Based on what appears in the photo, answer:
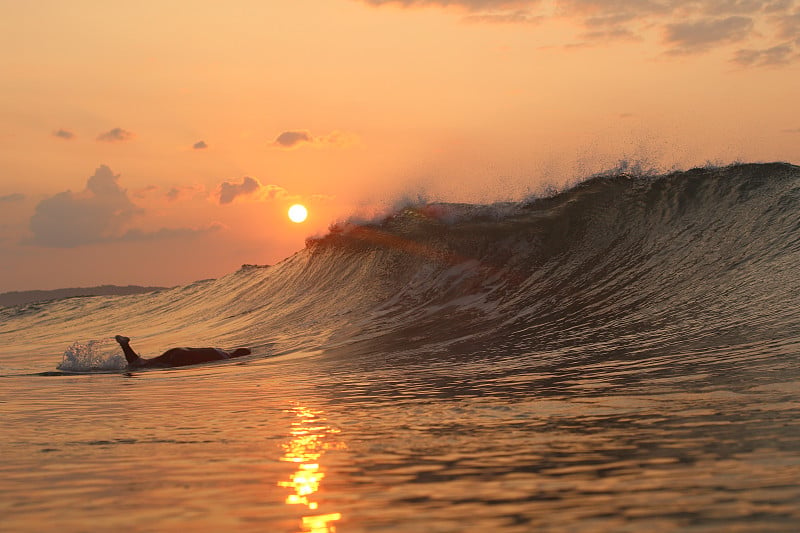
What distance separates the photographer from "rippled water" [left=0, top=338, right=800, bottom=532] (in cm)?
357

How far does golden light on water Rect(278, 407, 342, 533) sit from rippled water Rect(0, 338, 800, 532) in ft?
0.06

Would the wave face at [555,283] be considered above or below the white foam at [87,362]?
above

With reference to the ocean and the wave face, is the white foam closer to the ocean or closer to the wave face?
the ocean

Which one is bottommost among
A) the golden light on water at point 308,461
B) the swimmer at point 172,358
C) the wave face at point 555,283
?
the golden light on water at point 308,461

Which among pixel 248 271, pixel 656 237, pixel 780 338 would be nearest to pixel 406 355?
pixel 780 338

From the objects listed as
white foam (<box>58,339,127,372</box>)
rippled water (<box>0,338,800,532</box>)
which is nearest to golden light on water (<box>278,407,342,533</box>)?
rippled water (<box>0,338,800,532</box>)

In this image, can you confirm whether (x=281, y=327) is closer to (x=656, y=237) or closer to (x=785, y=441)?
(x=656, y=237)

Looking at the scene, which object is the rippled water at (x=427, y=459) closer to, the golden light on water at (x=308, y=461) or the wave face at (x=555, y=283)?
the golden light on water at (x=308, y=461)

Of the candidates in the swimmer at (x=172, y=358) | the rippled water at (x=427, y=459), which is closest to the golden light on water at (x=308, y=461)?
the rippled water at (x=427, y=459)

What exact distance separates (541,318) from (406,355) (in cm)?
334

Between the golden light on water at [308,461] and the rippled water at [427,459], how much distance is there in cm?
2

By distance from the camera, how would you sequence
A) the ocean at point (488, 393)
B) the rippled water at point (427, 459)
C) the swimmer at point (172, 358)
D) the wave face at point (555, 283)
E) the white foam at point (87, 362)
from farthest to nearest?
the white foam at point (87, 362)
the swimmer at point (172, 358)
the wave face at point (555, 283)
the ocean at point (488, 393)
the rippled water at point (427, 459)

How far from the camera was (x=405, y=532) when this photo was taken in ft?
10.9

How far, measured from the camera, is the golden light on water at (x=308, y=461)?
3.57 meters
